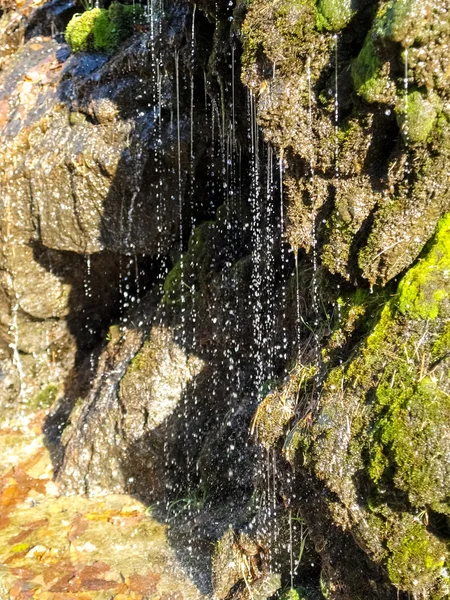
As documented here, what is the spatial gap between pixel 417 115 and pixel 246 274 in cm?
235

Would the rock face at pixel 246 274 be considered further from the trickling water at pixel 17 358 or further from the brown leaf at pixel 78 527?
the brown leaf at pixel 78 527

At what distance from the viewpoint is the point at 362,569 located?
312cm

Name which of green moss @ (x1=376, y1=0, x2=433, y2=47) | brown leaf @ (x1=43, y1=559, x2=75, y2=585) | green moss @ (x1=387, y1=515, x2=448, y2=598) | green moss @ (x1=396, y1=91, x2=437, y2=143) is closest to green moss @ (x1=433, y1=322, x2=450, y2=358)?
green moss @ (x1=387, y1=515, x2=448, y2=598)

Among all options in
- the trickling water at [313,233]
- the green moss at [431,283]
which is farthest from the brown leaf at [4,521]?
the green moss at [431,283]

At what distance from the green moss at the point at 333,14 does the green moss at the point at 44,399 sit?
5.28 m

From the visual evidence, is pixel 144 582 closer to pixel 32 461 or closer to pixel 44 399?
pixel 32 461

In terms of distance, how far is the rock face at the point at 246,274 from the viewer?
279cm

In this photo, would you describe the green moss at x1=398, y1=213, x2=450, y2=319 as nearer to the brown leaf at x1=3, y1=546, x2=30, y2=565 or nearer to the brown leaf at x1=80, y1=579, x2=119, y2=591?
the brown leaf at x1=80, y1=579, x2=119, y2=591

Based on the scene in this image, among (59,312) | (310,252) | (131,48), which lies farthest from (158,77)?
(59,312)

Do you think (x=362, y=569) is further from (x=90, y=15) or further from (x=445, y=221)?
(x=90, y=15)

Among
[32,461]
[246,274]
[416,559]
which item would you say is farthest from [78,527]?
[416,559]

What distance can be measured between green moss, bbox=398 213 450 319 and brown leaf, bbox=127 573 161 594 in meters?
2.82

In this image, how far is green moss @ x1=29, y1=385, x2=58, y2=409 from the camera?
698cm

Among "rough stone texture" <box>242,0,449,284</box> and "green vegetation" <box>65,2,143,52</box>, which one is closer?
"rough stone texture" <box>242,0,449,284</box>
